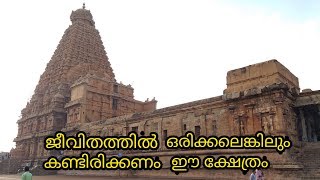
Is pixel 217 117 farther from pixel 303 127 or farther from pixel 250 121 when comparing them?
pixel 303 127

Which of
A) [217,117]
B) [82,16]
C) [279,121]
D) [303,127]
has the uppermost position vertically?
[82,16]

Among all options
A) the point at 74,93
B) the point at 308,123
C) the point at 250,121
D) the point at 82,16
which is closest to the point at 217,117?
the point at 250,121

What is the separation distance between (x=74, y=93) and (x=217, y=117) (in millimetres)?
26503

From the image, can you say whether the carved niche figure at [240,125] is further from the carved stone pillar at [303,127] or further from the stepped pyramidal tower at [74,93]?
the stepped pyramidal tower at [74,93]

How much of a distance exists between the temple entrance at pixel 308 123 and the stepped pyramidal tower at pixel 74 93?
2841 cm

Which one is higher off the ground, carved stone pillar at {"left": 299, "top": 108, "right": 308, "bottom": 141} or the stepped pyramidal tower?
the stepped pyramidal tower

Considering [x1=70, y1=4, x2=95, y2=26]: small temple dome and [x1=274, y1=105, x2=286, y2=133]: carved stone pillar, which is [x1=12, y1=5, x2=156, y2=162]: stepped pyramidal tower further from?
[x1=274, y1=105, x2=286, y2=133]: carved stone pillar

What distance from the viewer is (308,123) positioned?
2489cm

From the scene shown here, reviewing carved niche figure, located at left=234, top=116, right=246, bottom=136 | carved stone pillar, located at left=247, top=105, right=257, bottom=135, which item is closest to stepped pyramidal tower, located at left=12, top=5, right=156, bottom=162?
carved niche figure, located at left=234, top=116, right=246, bottom=136

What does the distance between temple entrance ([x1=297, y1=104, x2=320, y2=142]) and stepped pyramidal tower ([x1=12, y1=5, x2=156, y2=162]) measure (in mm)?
28413

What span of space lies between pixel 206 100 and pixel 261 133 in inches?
234

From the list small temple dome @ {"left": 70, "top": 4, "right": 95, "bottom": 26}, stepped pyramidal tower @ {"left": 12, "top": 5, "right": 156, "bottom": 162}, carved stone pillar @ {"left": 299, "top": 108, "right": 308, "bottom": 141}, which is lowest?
carved stone pillar @ {"left": 299, "top": 108, "right": 308, "bottom": 141}

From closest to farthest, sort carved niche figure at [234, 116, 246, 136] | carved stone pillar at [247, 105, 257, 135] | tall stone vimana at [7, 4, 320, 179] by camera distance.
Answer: tall stone vimana at [7, 4, 320, 179] → carved stone pillar at [247, 105, 257, 135] → carved niche figure at [234, 116, 246, 136]

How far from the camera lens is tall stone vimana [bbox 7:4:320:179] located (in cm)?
2138
